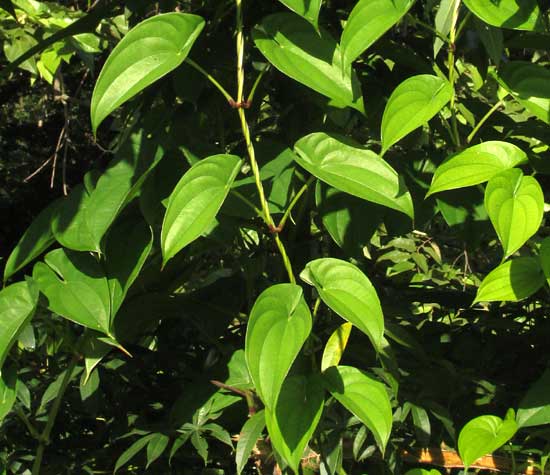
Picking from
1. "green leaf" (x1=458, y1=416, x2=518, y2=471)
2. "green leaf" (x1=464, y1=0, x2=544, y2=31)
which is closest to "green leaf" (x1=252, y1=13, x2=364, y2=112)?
"green leaf" (x1=464, y1=0, x2=544, y2=31)

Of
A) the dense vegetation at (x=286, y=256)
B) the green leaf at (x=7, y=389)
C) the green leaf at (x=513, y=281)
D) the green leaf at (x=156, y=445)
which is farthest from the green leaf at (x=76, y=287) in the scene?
the green leaf at (x=513, y=281)

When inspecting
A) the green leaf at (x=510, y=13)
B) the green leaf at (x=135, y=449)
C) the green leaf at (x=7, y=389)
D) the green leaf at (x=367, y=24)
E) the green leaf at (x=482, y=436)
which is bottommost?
the green leaf at (x=482, y=436)

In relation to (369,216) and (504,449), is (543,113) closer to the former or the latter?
(369,216)

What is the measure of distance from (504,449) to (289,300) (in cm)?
38

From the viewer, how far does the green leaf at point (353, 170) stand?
2.15ft

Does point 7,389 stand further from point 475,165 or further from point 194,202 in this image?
point 475,165

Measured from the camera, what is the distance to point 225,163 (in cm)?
67

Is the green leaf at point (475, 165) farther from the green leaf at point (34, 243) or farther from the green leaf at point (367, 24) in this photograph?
the green leaf at point (34, 243)

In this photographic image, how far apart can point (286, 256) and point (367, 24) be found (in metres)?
0.20

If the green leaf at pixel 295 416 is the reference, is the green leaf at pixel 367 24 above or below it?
above

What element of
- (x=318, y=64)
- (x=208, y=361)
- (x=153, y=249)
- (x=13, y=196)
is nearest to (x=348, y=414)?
(x=208, y=361)

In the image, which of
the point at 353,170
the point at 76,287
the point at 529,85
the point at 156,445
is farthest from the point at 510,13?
the point at 156,445

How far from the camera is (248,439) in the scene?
2.45 ft

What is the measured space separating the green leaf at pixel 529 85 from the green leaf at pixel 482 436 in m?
0.29
